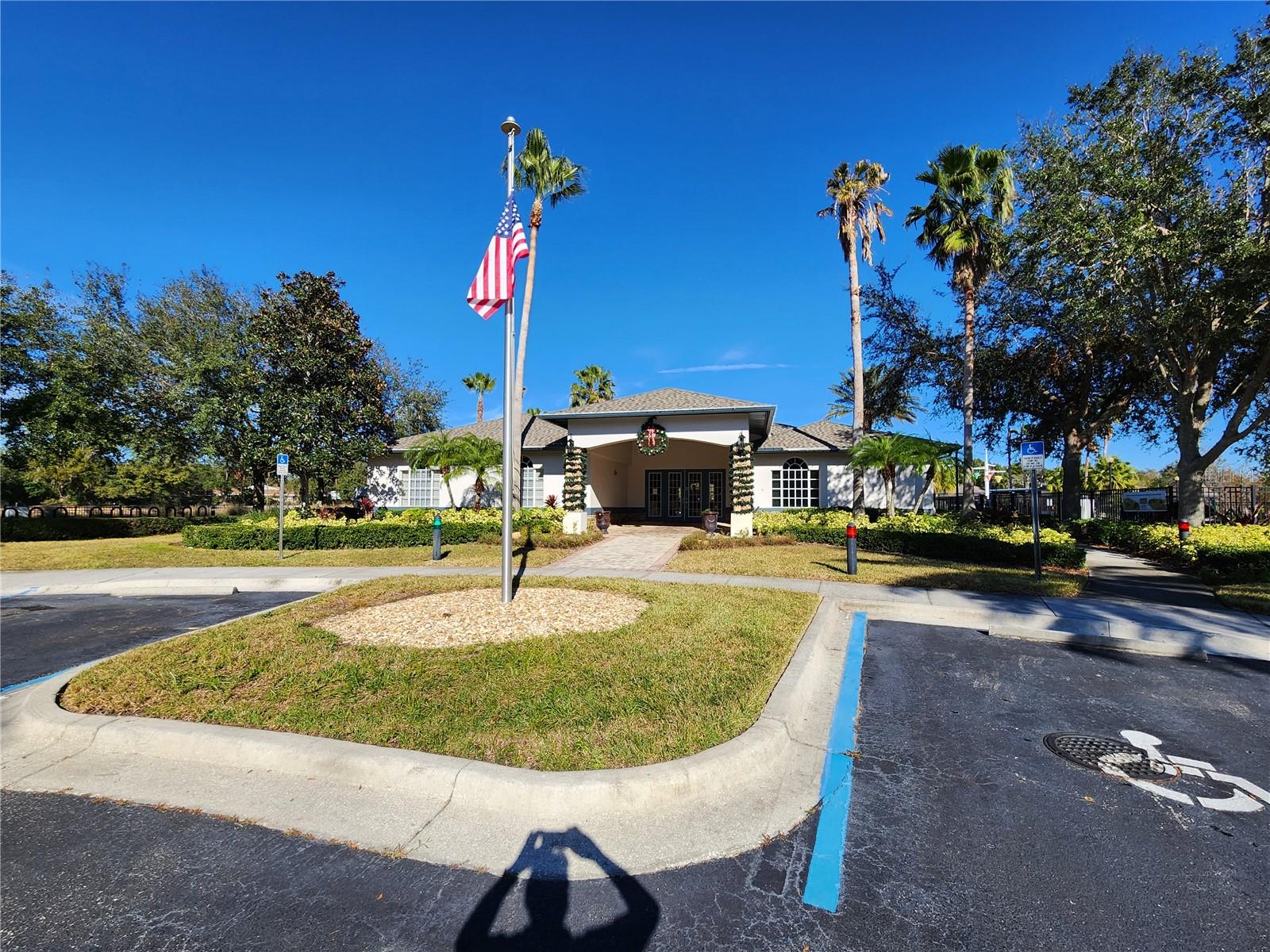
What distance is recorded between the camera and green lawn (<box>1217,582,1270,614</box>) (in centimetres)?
812

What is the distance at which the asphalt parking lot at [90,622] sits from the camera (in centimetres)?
622

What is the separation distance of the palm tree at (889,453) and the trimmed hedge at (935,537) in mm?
1752

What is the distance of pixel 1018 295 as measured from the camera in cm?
1802

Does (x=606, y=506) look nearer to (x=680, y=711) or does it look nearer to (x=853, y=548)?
(x=853, y=548)

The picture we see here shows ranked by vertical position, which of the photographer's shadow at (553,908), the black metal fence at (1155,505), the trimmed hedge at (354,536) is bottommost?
the photographer's shadow at (553,908)

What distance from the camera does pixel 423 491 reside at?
2459 cm

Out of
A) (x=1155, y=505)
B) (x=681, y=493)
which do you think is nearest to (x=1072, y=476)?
(x=1155, y=505)

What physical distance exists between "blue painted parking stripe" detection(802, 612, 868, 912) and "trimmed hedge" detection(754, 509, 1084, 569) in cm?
930

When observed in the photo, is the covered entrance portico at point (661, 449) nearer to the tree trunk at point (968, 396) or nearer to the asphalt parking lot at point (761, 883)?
the tree trunk at point (968, 396)

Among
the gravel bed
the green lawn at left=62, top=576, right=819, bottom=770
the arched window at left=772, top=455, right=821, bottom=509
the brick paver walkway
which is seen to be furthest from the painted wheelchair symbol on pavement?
the arched window at left=772, top=455, right=821, bottom=509

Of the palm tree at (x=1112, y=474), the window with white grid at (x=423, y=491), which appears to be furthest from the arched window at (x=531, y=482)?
the palm tree at (x=1112, y=474)

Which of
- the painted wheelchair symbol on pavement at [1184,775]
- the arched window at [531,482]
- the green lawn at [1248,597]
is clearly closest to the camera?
the painted wheelchair symbol on pavement at [1184,775]

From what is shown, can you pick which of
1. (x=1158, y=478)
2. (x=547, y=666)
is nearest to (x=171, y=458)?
(x=547, y=666)

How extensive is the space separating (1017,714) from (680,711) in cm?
307
